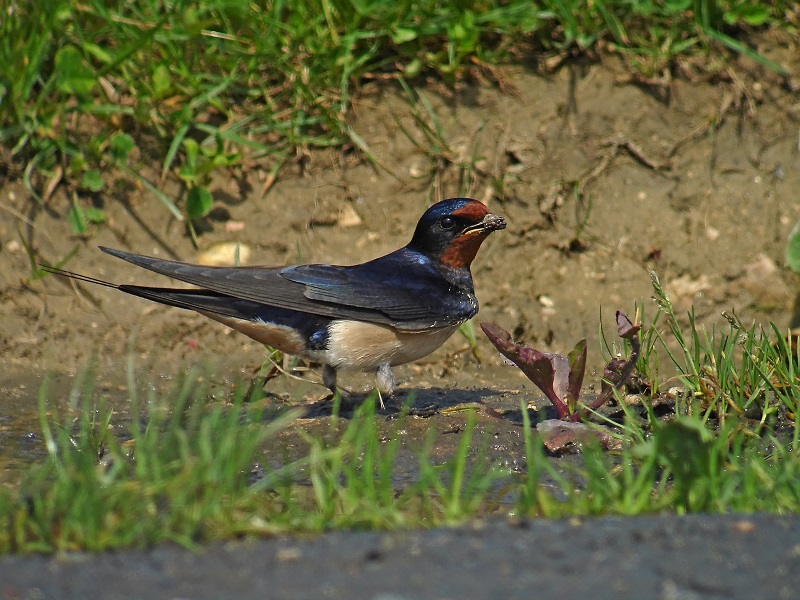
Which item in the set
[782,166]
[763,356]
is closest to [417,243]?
[763,356]

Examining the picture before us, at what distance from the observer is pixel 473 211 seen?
509 cm

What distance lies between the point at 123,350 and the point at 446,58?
2.45m

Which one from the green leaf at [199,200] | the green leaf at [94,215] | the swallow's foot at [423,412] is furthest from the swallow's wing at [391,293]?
the green leaf at [94,215]

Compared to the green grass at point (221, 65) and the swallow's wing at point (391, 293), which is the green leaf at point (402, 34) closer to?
the green grass at point (221, 65)

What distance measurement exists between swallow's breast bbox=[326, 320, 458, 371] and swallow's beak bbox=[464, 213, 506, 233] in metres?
0.52

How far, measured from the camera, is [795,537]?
7.90ft

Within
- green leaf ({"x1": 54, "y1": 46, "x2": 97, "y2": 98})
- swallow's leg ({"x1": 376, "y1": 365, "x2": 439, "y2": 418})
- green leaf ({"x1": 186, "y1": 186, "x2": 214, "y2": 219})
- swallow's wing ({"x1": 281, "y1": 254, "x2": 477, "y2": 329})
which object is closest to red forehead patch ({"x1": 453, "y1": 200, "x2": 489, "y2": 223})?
swallow's wing ({"x1": 281, "y1": 254, "x2": 477, "y2": 329})

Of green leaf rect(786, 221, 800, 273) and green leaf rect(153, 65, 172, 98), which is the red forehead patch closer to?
green leaf rect(786, 221, 800, 273)

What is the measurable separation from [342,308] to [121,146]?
178cm

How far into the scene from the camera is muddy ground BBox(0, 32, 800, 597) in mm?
5684

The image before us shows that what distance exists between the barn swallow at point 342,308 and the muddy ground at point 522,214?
627 millimetres

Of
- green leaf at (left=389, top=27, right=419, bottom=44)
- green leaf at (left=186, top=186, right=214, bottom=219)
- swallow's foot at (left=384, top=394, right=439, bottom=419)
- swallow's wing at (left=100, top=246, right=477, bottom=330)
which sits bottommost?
swallow's foot at (left=384, top=394, right=439, bottom=419)

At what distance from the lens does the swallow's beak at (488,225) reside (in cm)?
502

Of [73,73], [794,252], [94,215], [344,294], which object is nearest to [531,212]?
[794,252]
